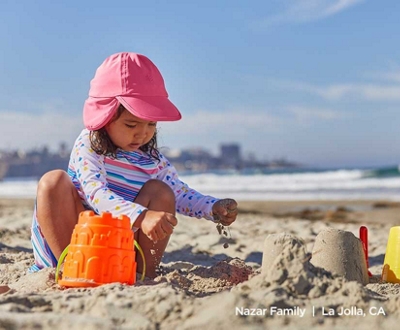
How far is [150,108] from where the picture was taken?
8.31 ft

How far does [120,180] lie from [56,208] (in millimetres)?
346

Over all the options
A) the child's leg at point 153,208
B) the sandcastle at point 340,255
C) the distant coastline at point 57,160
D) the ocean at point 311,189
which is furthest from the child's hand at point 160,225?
the distant coastline at point 57,160

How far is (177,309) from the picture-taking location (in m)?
1.69

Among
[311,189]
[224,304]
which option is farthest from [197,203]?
[311,189]

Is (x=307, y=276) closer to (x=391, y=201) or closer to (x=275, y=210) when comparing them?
(x=275, y=210)

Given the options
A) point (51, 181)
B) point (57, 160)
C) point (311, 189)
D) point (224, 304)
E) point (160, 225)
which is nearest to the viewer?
point (224, 304)

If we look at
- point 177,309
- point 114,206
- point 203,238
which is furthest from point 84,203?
point 203,238

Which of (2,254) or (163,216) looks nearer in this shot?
(163,216)

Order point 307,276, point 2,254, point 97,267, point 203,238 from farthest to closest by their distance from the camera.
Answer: point 203,238
point 2,254
point 97,267
point 307,276

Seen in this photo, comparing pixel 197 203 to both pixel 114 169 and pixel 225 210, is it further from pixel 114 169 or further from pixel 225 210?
pixel 114 169

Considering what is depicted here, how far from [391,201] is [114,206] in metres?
9.05

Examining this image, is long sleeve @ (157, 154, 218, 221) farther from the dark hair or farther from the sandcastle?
the sandcastle

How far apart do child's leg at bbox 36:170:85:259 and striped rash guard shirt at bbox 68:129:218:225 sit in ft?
0.26

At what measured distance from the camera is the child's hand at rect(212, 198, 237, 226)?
2.67 metres
